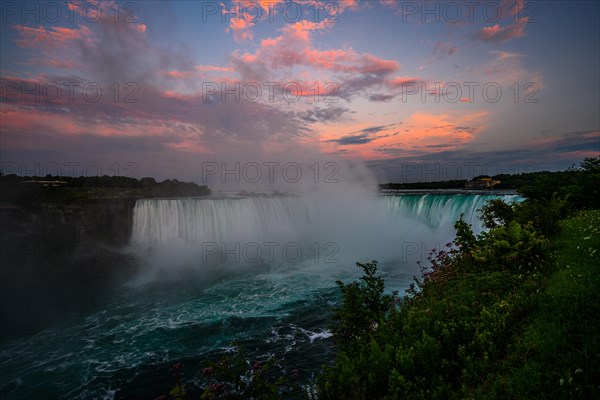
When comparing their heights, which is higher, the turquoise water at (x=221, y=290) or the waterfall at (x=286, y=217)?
the waterfall at (x=286, y=217)

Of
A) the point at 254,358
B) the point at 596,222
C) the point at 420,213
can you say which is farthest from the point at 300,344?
the point at 420,213

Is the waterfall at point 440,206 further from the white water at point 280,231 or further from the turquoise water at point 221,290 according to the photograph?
the turquoise water at point 221,290

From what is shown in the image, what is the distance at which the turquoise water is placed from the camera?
1062cm

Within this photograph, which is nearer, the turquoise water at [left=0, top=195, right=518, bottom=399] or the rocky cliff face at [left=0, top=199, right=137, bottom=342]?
the turquoise water at [left=0, top=195, right=518, bottom=399]

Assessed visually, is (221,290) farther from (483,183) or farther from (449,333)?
(483,183)

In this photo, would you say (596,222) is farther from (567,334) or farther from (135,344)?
(135,344)

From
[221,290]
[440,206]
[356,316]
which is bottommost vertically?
[221,290]

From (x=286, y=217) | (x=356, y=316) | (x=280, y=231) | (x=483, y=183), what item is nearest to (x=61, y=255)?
(x=280, y=231)

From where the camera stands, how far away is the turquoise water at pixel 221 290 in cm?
1062

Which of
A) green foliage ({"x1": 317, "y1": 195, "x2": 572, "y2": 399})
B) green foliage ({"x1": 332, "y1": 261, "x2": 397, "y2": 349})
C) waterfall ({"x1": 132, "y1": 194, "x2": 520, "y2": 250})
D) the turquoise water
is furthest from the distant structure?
green foliage ({"x1": 332, "y1": 261, "x2": 397, "y2": 349})

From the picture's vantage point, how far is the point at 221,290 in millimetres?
18938

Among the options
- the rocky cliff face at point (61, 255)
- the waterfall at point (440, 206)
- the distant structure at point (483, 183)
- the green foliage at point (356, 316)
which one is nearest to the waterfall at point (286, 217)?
the waterfall at point (440, 206)

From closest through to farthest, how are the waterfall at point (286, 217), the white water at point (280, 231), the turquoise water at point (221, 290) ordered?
1. the turquoise water at point (221, 290)
2. the white water at point (280, 231)
3. the waterfall at point (286, 217)

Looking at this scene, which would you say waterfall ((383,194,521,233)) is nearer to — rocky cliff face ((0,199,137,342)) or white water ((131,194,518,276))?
white water ((131,194,518,276))
